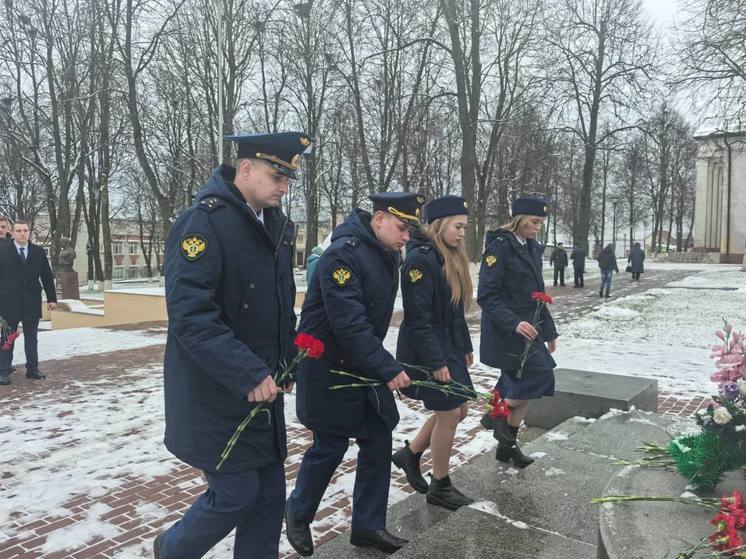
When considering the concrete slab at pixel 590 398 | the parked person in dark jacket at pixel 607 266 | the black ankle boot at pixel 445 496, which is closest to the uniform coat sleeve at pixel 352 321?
the black ankle boot at pixel 445 496

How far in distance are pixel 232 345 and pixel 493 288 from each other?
247 cm

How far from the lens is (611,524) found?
8.04 feet

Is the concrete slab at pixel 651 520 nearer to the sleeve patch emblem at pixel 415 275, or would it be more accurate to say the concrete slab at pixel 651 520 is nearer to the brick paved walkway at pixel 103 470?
the sleeve patch emblem at pixel 415 275

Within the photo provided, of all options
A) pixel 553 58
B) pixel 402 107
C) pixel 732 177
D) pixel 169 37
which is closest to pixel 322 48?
pixel 402 107

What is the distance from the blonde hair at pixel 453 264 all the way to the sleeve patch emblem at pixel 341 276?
79 cm

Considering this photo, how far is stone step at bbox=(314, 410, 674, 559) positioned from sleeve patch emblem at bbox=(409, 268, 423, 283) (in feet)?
4.30

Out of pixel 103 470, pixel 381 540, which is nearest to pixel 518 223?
pixel 381 540

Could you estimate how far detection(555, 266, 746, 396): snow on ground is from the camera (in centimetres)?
837

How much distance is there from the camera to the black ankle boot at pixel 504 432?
4.42 m

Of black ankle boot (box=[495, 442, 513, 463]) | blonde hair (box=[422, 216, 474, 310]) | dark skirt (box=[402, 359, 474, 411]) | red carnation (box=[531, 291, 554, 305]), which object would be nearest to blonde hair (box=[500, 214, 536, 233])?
red carnation (box=[531, 291, 554, 305])

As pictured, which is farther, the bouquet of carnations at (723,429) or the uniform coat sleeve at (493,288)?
the uniform coat sleeve at (493,288)

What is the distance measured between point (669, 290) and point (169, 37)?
63.3 feet

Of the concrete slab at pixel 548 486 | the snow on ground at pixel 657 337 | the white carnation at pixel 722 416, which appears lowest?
the snow on ground at pixel 657 337

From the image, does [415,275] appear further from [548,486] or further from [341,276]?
[548,486]
